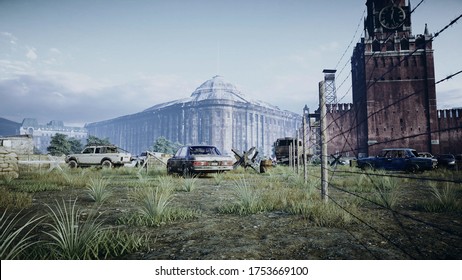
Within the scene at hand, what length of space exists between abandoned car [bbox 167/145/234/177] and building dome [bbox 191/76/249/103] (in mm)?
88905

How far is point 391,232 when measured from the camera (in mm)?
2496

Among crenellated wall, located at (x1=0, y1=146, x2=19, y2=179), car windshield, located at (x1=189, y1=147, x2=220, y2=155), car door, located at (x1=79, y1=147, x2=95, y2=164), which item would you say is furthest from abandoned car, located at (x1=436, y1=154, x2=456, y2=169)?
car door, located at (x1=79, y1=147, x2=95, y2=164)

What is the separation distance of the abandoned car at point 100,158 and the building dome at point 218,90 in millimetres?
82310

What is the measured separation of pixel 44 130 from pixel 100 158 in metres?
116

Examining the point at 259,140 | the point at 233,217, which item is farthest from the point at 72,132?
the point at 233,217

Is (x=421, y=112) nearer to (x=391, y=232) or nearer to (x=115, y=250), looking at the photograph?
(x=391, y=232)

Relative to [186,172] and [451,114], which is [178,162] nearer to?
[186,172]

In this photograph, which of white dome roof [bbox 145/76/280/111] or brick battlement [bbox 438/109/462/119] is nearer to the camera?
brick battlement [bbox 438/109/462/119]

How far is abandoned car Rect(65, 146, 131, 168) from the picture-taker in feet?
51.6

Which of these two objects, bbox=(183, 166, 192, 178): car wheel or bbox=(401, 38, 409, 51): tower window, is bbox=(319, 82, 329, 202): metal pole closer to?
bbox=(183, 166, 192, 178): car wheel

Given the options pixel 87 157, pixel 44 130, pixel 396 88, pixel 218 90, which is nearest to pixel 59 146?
pixel 87 157

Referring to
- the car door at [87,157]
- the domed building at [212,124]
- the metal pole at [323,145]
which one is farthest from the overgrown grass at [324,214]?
the domed building at [212,124]

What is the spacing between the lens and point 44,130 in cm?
10500
